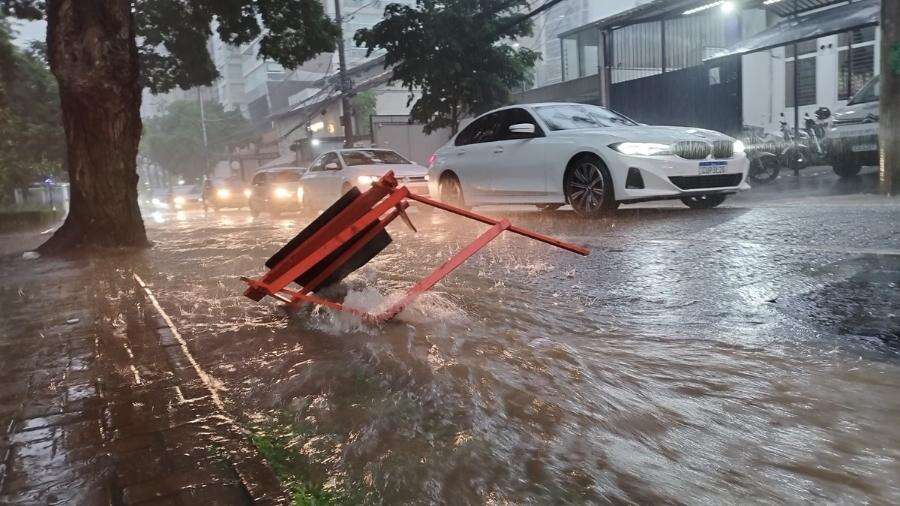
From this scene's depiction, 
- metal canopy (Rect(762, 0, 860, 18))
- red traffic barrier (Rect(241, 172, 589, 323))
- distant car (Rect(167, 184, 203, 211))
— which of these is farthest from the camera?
distant car (Rect(167, 184, 203, 211))

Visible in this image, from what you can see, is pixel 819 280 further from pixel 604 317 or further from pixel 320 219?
pixel 320 219

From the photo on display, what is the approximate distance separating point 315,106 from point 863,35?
101 feet

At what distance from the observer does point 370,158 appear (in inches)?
591

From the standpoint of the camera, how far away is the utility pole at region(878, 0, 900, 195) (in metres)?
9.01

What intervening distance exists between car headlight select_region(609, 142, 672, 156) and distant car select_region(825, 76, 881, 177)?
6067 mm

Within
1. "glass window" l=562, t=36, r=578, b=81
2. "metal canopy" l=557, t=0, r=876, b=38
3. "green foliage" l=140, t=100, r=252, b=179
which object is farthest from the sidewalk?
"green foliage" l=140, t=100, r=252, b=179

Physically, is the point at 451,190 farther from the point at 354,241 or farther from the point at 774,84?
the point at 774,84

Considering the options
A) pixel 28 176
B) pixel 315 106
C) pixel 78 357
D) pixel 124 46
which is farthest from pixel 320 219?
pixel 315 106

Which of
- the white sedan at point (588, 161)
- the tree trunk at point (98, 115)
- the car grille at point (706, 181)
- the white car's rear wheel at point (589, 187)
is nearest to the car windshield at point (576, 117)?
the white sedan at point (588, 161)

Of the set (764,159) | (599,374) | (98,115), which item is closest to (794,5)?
(764,159)

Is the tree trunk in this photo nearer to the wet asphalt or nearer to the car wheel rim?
the wet asphalt

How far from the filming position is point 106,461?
2.29 meters

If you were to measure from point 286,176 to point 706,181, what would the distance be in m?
14.9

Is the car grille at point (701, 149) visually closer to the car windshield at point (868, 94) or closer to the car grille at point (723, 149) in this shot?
the car grille at point (723, 149)
